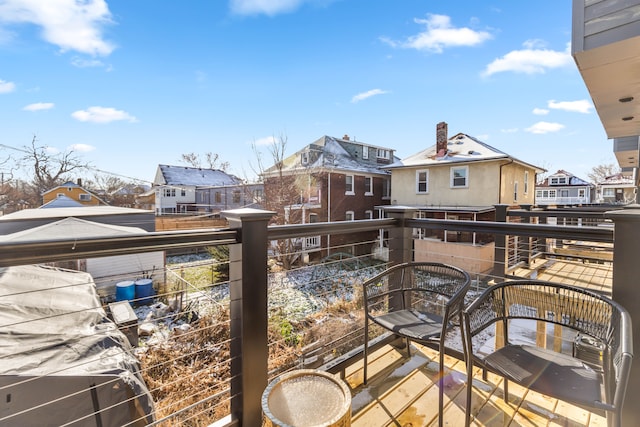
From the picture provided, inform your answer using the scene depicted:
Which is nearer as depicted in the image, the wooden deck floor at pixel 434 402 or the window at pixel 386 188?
the wooden deck floor at pixel 434 402

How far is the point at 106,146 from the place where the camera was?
24.0 m

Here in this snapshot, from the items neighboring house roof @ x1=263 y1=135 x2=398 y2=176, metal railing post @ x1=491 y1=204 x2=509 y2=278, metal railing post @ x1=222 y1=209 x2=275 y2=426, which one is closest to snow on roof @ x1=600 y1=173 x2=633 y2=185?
neighboring house roof @ x1=263 y1=135 x2=398 y2=176

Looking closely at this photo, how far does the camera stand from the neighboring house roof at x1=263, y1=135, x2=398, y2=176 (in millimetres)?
15115

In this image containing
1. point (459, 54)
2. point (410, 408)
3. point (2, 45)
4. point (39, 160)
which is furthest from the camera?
point (39, 160)

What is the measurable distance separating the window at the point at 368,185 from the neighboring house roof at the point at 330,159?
415 millimetres

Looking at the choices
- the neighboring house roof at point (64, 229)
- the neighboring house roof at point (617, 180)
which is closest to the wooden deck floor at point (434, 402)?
the neighboring house roof at point (64, 229)

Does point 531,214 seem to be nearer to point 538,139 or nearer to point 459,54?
point 459,54

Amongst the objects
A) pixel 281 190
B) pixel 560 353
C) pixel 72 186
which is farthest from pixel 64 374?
pixel 72 186

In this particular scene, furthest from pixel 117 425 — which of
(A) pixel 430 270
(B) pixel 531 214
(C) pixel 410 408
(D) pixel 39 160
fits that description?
(D) pixel 39 160

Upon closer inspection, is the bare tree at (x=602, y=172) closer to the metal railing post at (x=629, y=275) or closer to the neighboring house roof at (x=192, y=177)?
the neighboring house roof at (x=192, y=177)

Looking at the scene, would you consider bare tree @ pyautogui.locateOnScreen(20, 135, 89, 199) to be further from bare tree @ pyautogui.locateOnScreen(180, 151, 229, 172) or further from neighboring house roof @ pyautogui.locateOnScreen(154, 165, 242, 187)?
bare tree @ pyautogui.locateOnScreen(180, 151, 229, 172)

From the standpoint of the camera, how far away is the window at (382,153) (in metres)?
19.4

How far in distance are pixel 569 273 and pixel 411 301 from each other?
418cm

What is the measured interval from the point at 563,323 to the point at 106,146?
29.4 m
